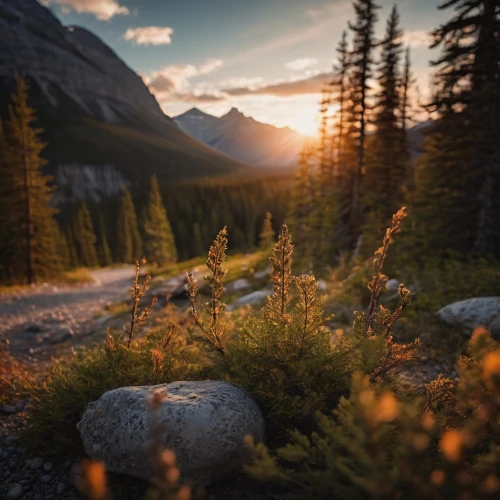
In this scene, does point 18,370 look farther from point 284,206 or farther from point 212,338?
point 284,206

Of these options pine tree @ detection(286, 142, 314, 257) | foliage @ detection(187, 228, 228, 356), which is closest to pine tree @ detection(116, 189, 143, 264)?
pine tree @ detection(286, 142, 314, 257)

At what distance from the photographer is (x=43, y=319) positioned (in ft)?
41.8

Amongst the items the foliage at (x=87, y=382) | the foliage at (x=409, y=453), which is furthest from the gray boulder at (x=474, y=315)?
the foliage at (x=87, y=382)

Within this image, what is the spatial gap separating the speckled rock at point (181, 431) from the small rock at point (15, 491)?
916 mm

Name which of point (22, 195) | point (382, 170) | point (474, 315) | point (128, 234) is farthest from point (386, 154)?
point (128, 234)

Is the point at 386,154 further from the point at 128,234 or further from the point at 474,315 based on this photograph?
the point at 128,234

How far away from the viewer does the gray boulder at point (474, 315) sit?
5.90 metres

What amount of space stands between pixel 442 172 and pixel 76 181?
17097cm

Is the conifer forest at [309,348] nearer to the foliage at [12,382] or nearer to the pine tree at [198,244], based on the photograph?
the foliage at [12,382]

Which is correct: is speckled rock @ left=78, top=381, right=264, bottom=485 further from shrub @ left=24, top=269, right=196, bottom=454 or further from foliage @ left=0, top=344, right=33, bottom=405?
foliage @ left=0, top=344, right=33, bottom=405

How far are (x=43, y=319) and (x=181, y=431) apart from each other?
12.3m

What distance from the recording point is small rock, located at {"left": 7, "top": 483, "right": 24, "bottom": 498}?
3.40 meters

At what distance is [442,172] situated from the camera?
43.7ft


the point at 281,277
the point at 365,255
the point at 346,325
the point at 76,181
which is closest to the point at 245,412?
the point at 281,277
